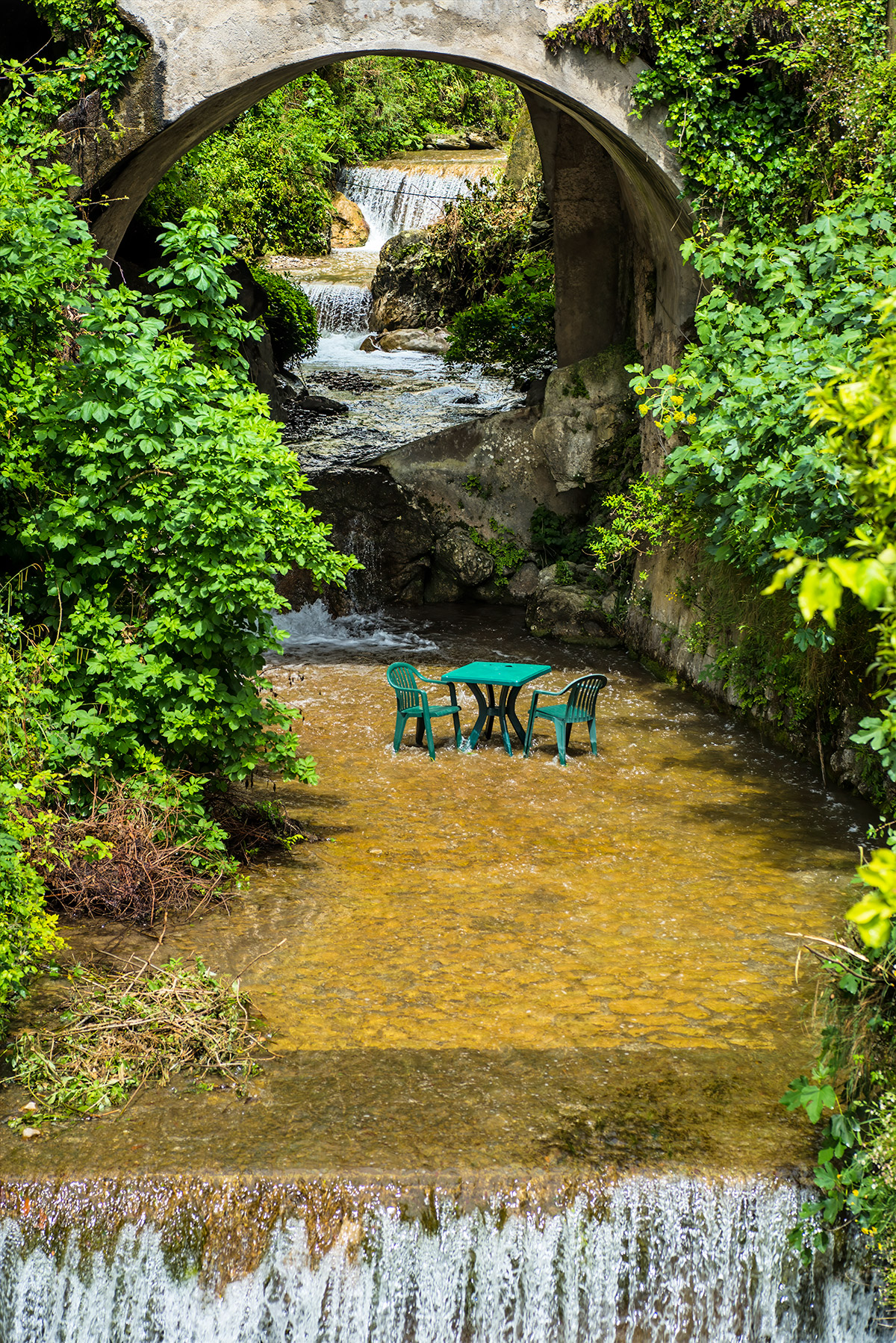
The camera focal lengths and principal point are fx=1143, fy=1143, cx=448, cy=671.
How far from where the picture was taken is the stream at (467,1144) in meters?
4.05

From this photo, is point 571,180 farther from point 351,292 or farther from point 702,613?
point 351,292

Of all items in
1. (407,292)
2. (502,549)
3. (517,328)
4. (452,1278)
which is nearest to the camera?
(452,1278)

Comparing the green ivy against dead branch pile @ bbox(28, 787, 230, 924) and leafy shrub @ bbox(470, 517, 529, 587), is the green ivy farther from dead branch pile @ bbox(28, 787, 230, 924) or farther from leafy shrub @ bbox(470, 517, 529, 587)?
dead branch pile @ bbox(28, 787, 230, 924)

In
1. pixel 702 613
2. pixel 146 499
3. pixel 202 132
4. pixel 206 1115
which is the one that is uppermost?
pixel 202 132

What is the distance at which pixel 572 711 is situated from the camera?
8.52 metres

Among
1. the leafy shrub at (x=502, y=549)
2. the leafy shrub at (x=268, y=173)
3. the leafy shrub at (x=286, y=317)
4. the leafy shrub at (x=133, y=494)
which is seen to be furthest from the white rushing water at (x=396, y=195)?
the leafy shrub at (x=133, y=494)

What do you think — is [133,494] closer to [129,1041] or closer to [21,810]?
[21,810]

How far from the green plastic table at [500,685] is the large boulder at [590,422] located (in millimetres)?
4060

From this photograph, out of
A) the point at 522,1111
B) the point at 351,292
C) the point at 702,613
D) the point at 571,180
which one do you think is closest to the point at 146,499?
the point at 522,1111

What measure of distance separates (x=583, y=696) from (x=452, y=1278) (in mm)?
4978

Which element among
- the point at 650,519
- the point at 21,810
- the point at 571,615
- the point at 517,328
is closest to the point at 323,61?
the point at 650,519

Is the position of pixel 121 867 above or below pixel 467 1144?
above

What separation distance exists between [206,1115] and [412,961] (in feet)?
4.86

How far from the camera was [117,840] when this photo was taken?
600 cm
